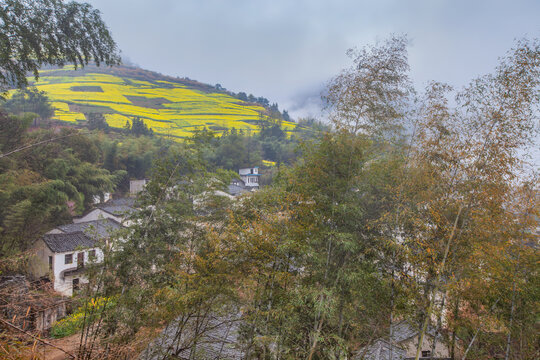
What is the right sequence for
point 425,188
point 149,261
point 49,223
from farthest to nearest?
point 49,223, point 149,261, point 425,188

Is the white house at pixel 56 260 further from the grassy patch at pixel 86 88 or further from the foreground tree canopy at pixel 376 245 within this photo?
the grassy patch at pixel 86 88

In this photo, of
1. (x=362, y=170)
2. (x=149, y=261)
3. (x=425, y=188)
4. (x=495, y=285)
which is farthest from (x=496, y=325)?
(x=149, y=261)

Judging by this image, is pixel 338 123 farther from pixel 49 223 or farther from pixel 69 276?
pixel 49 223

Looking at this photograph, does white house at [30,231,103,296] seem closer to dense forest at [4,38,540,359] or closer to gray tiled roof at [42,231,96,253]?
gray tiled roof at [42,231,96,253]

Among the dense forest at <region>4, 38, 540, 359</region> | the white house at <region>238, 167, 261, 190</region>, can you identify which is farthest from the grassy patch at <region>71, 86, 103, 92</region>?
the dense forest at <region>4, 38, 540, 359</region>

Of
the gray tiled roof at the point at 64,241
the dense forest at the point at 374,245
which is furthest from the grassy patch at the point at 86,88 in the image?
the dense forest at the point at 374,245

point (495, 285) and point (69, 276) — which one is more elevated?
point (495, 285)

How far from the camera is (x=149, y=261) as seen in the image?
208 inches

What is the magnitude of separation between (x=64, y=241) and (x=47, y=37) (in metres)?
9.09

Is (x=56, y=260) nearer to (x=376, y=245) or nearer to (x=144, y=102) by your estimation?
(x=376, y=245)

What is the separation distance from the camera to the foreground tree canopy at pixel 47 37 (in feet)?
14.2

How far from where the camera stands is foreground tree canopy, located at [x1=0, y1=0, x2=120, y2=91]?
14.2ft

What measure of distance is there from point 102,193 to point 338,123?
17066 mm

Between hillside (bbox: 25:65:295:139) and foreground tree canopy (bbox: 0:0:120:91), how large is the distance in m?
28.0
